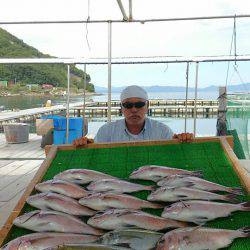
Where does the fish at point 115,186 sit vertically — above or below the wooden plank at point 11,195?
above

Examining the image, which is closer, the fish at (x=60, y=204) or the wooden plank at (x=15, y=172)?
the fish at (x=60, y=204)

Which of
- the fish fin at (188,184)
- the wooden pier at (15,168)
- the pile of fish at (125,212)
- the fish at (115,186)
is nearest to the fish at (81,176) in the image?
the pile of fish at (125,212)

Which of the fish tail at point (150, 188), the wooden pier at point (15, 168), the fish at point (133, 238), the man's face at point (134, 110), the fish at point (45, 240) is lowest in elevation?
the wooden pier at point (15, 168)

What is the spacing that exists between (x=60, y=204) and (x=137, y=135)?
7.01 ft

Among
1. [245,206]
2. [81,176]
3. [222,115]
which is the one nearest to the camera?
[245,206]

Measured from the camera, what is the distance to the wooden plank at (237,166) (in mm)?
3314

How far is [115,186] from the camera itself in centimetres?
330

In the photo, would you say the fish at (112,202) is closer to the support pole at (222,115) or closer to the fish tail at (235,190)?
the fish tail at (235,190)

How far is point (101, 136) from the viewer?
5.04 meters

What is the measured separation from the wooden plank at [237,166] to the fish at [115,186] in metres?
0.76

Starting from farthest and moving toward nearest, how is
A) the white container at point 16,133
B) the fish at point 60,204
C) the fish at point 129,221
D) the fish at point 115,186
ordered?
the white container at point 16,133
the fish at point 115,186
the fish at point 60,204
the fish at point 129,221

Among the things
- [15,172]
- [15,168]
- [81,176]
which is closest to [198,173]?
[81,176]

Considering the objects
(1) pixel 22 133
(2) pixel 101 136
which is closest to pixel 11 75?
(1) pixel 22 133

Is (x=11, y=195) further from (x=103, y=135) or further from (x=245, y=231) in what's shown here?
(x=245, y=231)
